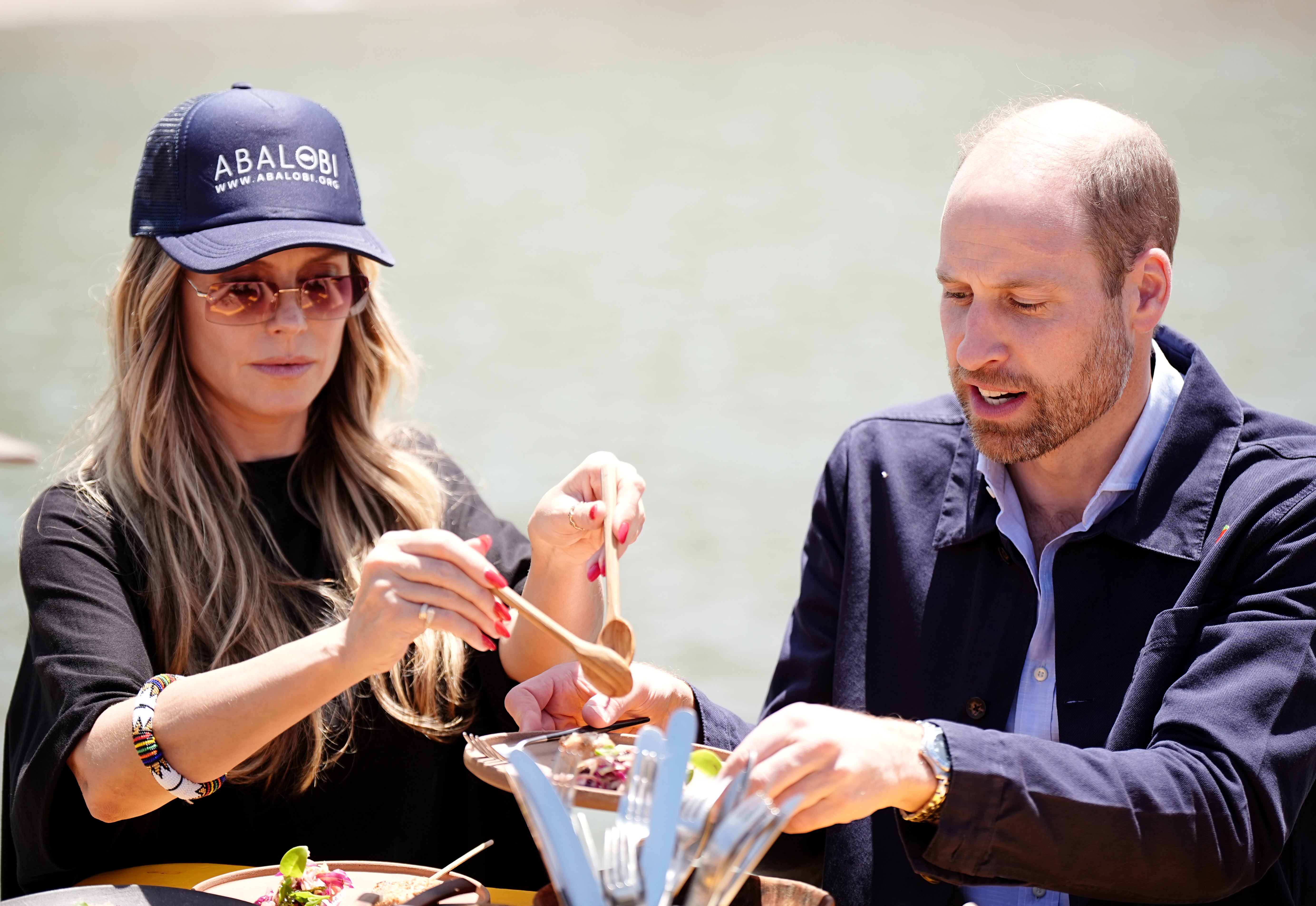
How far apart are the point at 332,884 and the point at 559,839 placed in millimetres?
649

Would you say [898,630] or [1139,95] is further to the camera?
[1139,95]

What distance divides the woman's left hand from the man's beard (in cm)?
50

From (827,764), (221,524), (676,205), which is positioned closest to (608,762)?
(827,764)

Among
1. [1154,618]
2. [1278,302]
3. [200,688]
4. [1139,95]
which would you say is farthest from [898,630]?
[1139,95]

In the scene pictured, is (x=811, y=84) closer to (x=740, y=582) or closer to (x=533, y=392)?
(x=533, y=392)

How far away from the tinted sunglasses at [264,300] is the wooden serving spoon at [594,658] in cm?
80

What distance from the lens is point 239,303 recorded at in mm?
2146

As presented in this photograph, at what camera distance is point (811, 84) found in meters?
13.0

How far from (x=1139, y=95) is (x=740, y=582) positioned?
6.94 m

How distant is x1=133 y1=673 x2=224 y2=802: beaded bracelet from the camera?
5.70ft

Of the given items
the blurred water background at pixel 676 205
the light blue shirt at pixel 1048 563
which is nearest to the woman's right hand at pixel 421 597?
the light blue shirt at pixel 1048 563

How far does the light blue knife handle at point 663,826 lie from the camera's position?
109cm

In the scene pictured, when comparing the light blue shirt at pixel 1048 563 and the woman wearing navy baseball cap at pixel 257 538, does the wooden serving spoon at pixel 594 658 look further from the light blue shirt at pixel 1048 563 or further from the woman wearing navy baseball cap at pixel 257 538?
the light blue shirt at pixel 1048 563

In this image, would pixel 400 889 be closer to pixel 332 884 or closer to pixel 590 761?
pixel 332 884
